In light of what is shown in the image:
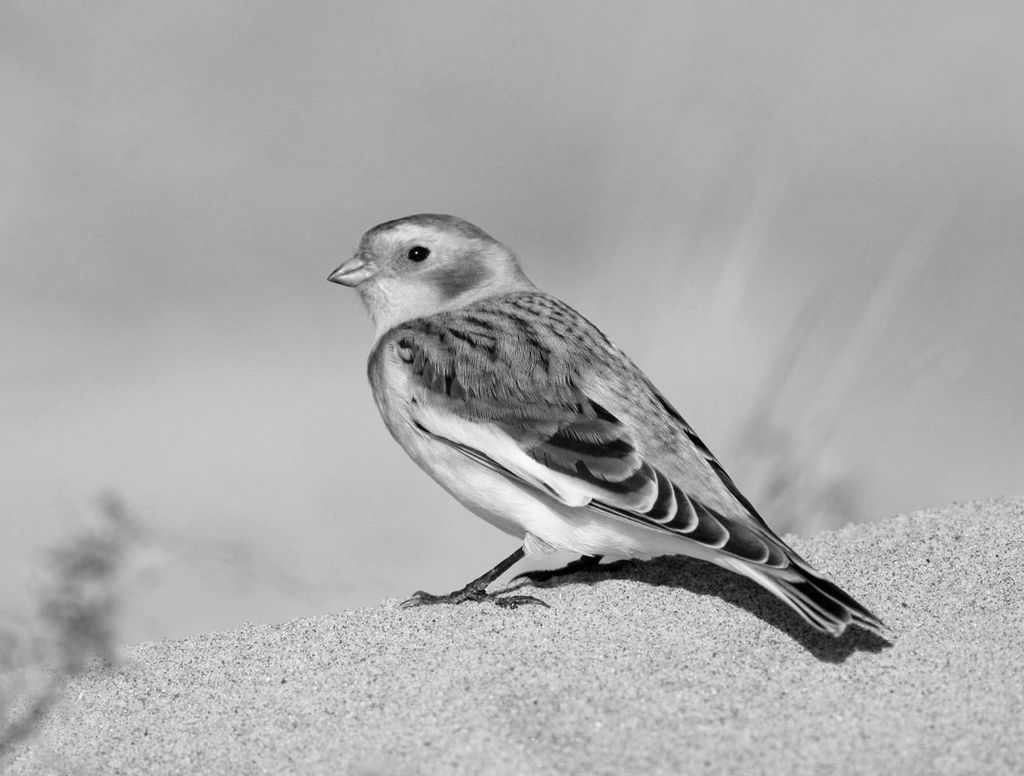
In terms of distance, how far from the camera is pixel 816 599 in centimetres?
353

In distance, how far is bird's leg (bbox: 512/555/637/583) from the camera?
4.64 meters

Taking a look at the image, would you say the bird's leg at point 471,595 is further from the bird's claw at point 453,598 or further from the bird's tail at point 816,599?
the bird's tail at point 816,599

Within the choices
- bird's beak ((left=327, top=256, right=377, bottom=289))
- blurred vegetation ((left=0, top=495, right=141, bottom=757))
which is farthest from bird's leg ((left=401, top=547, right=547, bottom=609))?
bird's beak ((left=327, top=256, right=377, bottom=289))

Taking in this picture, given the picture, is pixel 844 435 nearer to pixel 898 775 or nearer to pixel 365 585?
pixel 365 585

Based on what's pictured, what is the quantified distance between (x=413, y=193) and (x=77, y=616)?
195 inches

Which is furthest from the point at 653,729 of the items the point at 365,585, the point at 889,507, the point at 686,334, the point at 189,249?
the point at 189,249

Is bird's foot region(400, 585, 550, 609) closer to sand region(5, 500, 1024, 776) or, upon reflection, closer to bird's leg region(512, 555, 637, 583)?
sand region(5, 500, 1024, 776)

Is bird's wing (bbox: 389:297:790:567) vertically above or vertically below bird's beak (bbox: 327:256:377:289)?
below

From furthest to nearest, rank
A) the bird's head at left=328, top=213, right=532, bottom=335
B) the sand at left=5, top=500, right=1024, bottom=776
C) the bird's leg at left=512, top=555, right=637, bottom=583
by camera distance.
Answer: the bird's head at left=328, top=213, right=532, bottom=335 → the bird's leg at left=512, top=555, right=637, bottom=583 → the sand at left=5, top=500, right=1024, bottom=776

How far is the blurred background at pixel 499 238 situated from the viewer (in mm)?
6266

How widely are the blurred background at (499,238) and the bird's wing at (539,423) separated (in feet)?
3.93

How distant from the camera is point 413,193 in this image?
8727mm

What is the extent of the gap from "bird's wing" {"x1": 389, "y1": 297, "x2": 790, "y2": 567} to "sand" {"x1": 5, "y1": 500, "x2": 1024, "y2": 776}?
11.1 inches

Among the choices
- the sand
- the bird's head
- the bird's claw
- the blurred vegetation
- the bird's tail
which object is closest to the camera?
the sand
